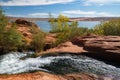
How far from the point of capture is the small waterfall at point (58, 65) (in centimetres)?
1753

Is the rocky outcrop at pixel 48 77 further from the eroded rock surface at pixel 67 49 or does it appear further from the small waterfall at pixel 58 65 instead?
the eroded rock surface at pixel 67 49

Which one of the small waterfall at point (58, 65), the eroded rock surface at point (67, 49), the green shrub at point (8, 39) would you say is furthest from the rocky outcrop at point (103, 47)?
the green shrub at point (8, 39)

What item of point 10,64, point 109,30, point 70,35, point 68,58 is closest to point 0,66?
point 10,64

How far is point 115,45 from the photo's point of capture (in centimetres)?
2172

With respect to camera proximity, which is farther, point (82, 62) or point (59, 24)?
point (59, 24)

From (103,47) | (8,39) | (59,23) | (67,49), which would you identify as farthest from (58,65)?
(59,23)

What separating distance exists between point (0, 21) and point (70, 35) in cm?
863

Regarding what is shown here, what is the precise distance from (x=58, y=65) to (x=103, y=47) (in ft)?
15.5

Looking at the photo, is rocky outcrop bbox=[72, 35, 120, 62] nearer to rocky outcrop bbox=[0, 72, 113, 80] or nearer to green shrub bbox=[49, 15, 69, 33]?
rocky outcrop bbox=[0, 72, 113, 80]

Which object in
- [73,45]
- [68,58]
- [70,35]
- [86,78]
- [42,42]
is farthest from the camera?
[70,35]

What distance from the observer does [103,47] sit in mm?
21797

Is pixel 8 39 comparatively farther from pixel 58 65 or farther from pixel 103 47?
pixel 103 47

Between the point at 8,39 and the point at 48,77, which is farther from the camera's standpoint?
the point at 8,39

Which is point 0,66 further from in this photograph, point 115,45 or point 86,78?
point 115,45
